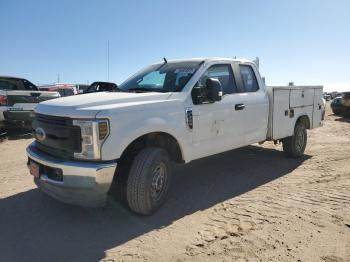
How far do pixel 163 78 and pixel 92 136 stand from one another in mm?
1856

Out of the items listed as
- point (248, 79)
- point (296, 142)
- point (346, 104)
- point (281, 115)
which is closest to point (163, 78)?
point (248, 79)

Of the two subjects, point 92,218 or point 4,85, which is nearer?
point 92,218

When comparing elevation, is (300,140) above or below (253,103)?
below

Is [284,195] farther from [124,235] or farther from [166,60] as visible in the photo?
[166,60]

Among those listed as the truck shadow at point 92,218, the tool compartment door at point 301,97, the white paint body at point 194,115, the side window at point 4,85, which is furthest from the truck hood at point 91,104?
the side window at point 4,85

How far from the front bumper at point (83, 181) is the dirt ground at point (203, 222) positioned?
40 cm

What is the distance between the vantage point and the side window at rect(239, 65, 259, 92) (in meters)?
5.82

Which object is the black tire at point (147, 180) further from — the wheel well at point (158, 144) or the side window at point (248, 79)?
the side window at point (248, 79)

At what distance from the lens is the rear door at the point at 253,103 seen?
5.65 m

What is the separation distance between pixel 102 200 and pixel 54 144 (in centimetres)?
84

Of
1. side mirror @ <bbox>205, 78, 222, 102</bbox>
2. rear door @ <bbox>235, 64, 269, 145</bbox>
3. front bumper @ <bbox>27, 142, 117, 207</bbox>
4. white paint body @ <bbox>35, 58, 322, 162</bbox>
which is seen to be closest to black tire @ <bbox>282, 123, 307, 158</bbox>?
white paint body @ <bbox>35, 58, 322, 162</bbox>

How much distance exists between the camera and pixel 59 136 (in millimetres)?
3834

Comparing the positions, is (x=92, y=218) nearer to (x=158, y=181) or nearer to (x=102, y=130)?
(x=158, y=181)

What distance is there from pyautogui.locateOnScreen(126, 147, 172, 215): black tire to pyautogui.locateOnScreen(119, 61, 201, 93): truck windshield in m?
1.03
